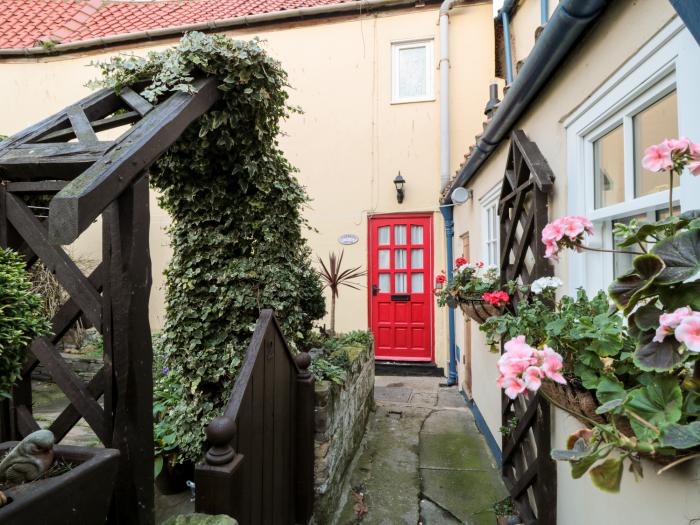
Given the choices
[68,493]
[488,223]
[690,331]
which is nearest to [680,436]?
[690,331]

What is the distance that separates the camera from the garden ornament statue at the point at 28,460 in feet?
3.49

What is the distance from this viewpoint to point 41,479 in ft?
3.68

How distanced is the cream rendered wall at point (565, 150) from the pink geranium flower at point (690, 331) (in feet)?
1.98

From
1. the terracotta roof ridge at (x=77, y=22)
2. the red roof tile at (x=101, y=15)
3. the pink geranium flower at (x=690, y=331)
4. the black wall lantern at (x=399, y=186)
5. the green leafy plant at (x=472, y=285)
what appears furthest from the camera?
the terracotta roof ridge at (x=77, y=22)

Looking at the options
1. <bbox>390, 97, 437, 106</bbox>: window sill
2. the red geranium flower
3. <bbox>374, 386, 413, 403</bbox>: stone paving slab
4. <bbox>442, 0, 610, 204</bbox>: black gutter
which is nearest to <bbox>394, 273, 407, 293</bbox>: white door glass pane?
<bbox>374, 386, 413, 403</bbox>: stone paving slab

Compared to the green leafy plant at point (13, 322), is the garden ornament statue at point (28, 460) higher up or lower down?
lower down

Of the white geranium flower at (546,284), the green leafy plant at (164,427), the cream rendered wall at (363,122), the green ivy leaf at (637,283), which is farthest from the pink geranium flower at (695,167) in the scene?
the cream rendered wall at (363,122)

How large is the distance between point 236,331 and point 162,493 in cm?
119

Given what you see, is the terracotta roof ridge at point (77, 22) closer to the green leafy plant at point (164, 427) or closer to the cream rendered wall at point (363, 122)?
the cream rendered wall at point (363, 122)

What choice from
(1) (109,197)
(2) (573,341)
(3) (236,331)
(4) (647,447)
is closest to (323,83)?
(3) (236,331)

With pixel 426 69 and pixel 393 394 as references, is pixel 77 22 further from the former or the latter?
pixel 393 394

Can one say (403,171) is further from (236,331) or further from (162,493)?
(162,493)

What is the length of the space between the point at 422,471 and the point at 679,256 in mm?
3118

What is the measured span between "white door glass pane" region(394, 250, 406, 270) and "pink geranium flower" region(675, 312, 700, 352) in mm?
5785
